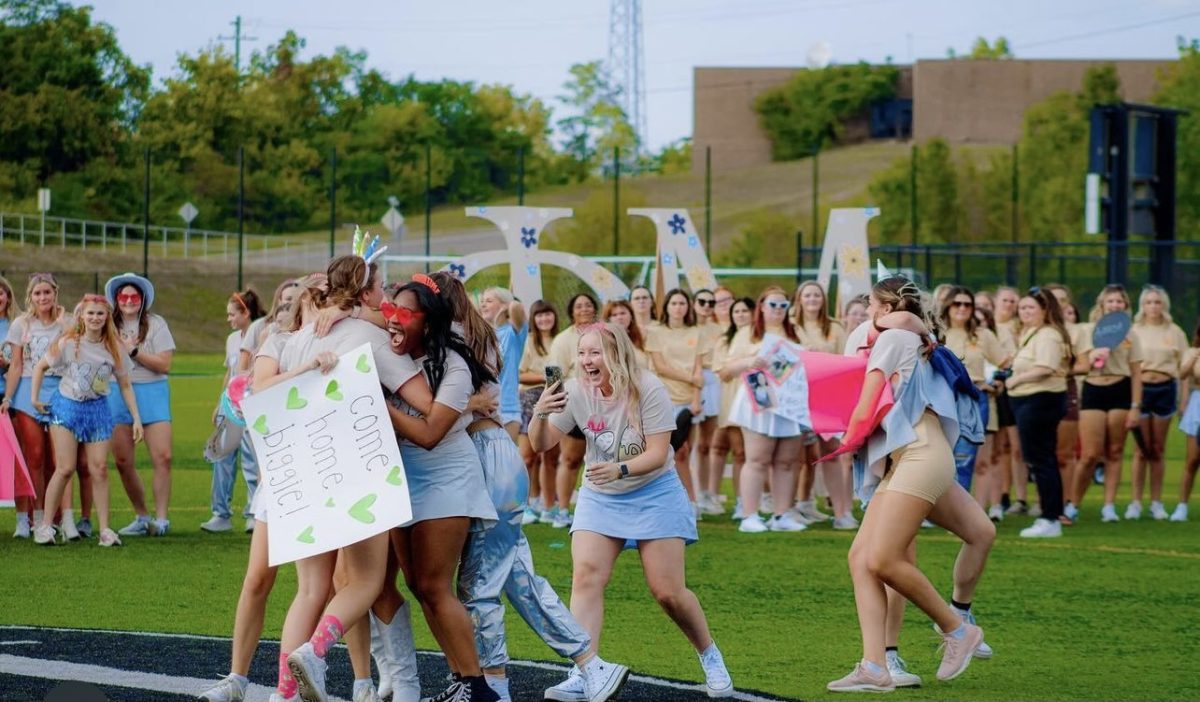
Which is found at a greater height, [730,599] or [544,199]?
[544,199]

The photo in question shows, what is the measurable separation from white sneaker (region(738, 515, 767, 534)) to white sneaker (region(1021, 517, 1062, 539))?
1.93m

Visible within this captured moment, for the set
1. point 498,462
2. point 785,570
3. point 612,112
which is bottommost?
point 785,570

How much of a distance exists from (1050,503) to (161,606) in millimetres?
6859

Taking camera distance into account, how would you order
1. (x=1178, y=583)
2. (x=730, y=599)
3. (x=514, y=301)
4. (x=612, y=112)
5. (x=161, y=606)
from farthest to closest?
1. (x=612, y=112)
2. (x=514, y=301)
3. (x=1178, y=583)
4. (x=730, y=599)
5. (x=161, y=606)

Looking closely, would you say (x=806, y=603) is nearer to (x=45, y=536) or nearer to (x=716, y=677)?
(x=716, y=677)

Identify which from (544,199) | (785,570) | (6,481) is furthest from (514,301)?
(544,199)

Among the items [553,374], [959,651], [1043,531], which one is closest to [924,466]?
[959,651]

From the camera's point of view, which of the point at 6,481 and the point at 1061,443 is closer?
the point at 6,481

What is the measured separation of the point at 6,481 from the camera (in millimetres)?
10836

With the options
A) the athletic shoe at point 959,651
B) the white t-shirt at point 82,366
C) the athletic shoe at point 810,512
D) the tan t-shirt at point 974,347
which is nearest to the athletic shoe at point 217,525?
the white t-shirt at point 82,366

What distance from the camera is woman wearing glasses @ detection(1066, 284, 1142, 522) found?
1375 centimetres

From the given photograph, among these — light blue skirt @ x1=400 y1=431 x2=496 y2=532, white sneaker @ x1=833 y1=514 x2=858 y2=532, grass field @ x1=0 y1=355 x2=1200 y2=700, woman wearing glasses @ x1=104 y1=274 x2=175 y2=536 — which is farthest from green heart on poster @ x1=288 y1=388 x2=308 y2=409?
white sneaker @ x1=833 y1=514 x2=858 y2=532

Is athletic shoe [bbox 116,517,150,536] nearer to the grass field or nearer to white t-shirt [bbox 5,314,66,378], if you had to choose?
the grass field

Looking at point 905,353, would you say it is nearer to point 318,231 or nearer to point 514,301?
point 514,301
